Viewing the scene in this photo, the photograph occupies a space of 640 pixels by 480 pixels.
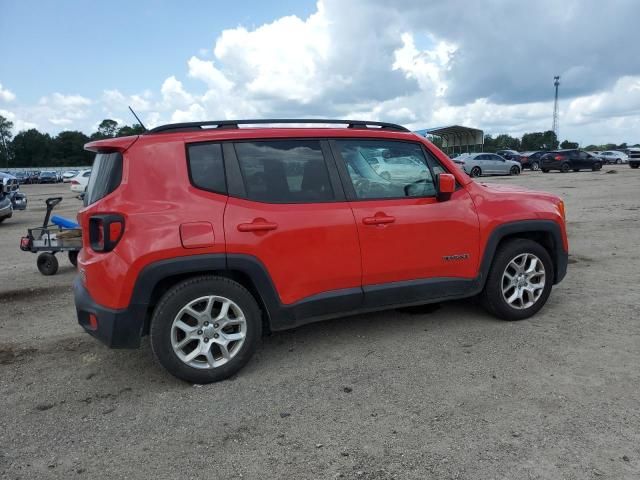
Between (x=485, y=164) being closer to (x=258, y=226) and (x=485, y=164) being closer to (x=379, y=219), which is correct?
(x=379, y=219)

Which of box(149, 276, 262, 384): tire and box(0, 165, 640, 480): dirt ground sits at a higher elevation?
box(149, 276, 262, 384): tire

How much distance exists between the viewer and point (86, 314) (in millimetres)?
3527

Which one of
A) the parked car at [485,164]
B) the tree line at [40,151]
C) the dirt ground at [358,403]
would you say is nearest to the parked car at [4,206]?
the dirt ground at [358,403]

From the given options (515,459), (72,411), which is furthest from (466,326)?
(72,411)

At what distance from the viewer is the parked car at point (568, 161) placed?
32.1 m

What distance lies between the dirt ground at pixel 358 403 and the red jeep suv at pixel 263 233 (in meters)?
0.34

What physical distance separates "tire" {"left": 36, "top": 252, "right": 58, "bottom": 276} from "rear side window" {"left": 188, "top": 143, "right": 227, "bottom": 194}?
15.8 feet

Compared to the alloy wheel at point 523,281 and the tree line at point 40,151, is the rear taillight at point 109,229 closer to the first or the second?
the alloy wheel at point 523,281

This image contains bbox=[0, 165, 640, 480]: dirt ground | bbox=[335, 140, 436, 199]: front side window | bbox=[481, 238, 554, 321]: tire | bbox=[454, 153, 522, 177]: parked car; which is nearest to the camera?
bbox=[0, 165, 640, 480]: dirt ground

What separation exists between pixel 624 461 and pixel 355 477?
4.43 ft

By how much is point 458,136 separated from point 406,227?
53209 millimetres

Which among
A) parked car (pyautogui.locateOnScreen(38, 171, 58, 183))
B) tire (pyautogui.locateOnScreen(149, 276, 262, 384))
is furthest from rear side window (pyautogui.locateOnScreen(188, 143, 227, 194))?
parked car (pyautogui.locateOnScreen(38, 171, 58, 183))

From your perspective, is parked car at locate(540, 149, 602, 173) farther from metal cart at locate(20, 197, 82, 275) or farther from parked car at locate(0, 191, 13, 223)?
metal cart at locate(20, 197, 82, 275)

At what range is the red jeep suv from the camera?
11.1 feet
